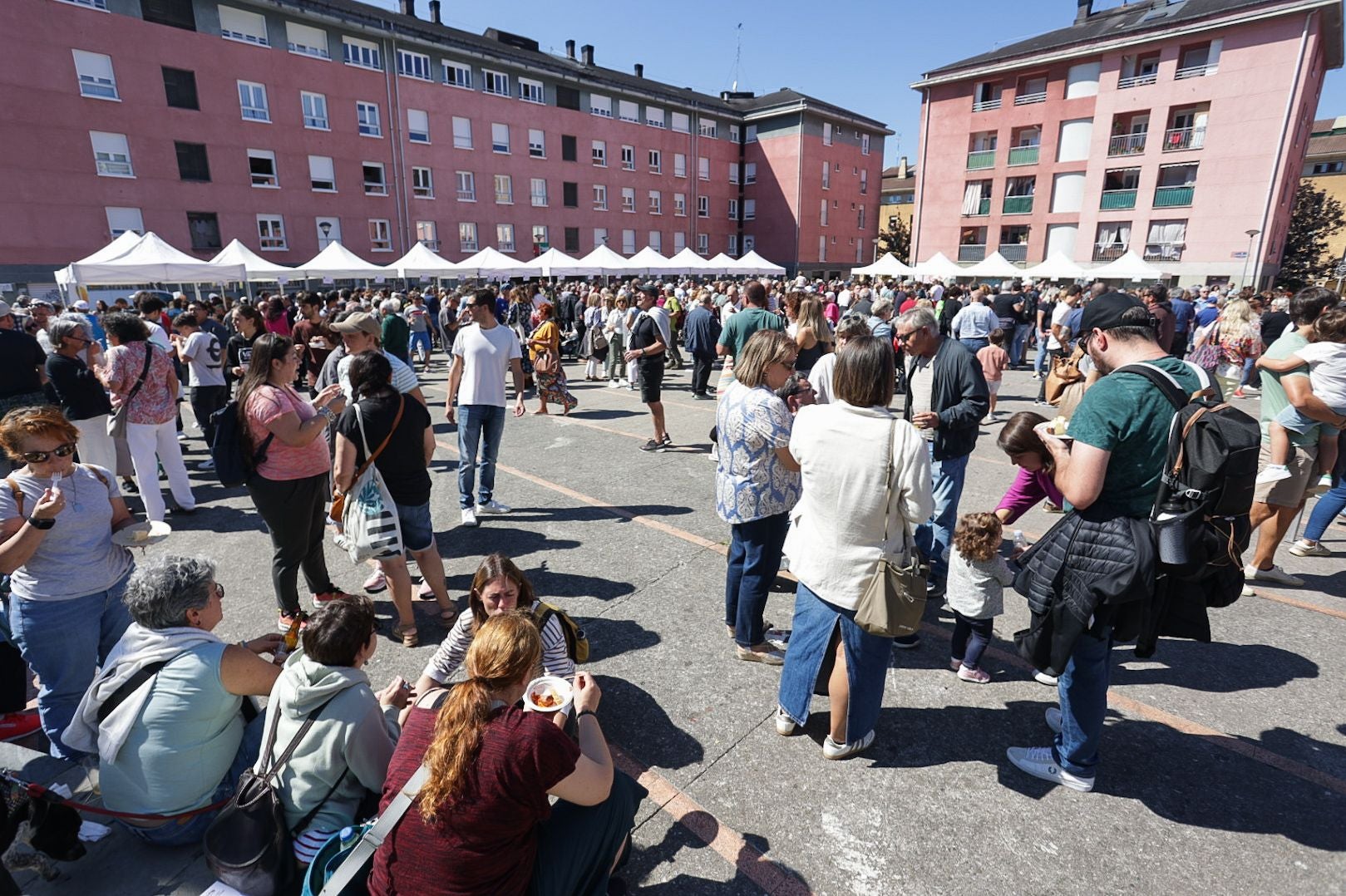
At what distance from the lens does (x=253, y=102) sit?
27781 millimetres

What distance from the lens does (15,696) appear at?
3.28 meters

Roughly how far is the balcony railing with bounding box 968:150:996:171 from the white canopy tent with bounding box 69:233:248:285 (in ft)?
117

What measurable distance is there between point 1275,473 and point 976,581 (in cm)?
290

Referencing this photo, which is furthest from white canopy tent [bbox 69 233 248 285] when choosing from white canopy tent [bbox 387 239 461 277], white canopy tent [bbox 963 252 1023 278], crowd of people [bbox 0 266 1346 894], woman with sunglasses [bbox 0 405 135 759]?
white canopy tent [bbox 963 252 1023 278]

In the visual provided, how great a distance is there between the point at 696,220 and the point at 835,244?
11.6 m

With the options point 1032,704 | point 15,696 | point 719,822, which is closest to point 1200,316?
point 1032,704

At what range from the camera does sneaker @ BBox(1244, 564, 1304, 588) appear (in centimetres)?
470

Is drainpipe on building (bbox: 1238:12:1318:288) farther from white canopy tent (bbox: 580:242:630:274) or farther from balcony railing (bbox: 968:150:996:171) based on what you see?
white canopy tent (bbox: 580:242:630:274)

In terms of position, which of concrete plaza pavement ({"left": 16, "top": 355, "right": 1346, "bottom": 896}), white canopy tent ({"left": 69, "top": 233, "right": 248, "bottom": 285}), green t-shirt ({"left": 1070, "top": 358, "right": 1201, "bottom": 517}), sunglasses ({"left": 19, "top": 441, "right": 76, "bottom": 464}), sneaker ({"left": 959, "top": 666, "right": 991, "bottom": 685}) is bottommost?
concrete plaza pavement ({"left": 16, "top": 355, "right": 1346, "bottom": 896})

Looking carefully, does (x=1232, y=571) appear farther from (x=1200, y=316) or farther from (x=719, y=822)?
(x=1200, y=316)

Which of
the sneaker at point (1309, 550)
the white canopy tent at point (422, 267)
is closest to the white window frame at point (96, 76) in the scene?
the white canopy tent at point (422, 267)

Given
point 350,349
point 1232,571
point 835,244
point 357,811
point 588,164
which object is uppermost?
point 588,164

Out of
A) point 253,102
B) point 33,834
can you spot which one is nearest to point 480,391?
point 33,834

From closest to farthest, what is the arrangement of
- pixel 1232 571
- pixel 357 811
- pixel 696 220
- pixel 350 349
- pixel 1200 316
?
pixel 357 811
pixel 1232 571
pixel 350 349
pixel 1200 316
pixel 696 220
